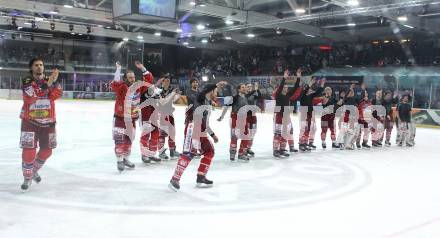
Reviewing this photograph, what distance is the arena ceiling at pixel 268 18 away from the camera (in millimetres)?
18016

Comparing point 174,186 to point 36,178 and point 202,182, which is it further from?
point 36,178

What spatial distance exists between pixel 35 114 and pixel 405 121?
10006 millimetres

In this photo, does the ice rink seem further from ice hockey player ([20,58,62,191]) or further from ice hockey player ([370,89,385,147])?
ice hockey player ([370,89,385,147])

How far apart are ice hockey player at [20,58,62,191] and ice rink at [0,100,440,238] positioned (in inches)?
18.3

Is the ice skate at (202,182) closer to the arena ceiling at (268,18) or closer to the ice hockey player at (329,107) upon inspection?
the ice hockey player at (329,107)

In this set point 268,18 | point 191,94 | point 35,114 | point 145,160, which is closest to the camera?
point 35,114

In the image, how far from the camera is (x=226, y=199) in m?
5.11

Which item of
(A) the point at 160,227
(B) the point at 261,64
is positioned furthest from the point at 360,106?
(B) the point at 261,64

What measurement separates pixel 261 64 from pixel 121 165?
28.8 m

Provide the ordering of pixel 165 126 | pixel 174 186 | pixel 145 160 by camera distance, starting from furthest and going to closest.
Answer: pixel 165 126 < pixel 145 160 < pixel 174 186

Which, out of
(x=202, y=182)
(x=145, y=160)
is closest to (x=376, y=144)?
(x=145, y=160)

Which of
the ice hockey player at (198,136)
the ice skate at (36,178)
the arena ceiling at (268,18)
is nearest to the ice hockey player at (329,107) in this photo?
the ice hockey player at (198,136)

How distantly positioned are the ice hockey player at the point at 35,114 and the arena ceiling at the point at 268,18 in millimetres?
8427

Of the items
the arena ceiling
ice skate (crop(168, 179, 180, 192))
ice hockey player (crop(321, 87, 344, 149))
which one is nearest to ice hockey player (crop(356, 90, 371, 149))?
ice hockey player (crop(321, 87, 344, 149))
